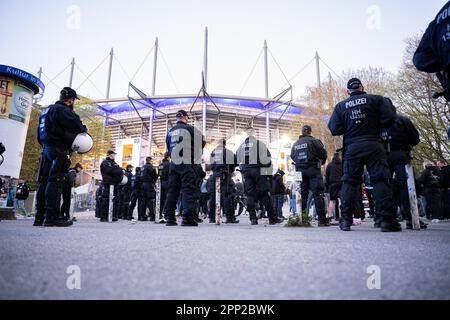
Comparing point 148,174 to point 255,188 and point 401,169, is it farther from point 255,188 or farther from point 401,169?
point 401,169

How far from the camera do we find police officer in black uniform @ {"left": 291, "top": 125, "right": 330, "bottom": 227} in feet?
18.8

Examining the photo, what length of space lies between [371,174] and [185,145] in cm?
317

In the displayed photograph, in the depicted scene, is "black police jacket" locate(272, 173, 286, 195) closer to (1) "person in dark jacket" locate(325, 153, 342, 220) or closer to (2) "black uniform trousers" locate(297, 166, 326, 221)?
(1) "person in dark jacket" locate(325, 153, 342, 220)

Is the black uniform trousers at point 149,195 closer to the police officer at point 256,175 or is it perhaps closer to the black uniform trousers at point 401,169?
the police officer at point 256,175

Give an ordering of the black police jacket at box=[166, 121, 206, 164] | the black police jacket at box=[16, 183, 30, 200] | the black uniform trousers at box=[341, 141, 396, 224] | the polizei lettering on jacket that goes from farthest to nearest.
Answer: the black police jacket at box=[16, 183, 30, 200]
the black police jacket at box=[166, 121, 206, 164]
the polizei lettering on jacket
the black uniform trousers at box=[341, 141, 396, 224]

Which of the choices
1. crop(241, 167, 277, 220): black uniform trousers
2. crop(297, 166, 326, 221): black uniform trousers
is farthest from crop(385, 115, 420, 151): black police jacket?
crop(241, 167, 277, 220): black uniform trousers

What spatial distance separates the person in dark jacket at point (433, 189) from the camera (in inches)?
326

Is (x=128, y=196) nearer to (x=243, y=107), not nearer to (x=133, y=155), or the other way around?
(x=133, y=155)

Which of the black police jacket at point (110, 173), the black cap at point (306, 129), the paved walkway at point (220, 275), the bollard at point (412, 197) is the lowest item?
the paved walkway at point (220, 275)

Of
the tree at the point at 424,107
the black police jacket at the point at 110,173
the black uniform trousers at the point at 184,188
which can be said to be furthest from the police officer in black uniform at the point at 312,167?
the tree at the point at 424,107

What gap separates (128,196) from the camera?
11117mm

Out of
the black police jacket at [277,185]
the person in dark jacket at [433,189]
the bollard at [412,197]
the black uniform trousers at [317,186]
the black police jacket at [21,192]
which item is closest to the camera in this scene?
the bollard at [412,197]

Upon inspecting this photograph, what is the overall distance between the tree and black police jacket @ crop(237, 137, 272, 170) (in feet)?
33.1

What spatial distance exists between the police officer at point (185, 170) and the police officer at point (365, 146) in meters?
2.54
